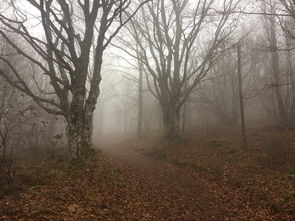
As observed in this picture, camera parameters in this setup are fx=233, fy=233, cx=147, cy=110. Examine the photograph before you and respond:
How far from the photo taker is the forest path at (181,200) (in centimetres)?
600

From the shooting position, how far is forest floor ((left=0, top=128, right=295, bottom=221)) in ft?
18.6

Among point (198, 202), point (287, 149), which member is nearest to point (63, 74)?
point (198, 202)

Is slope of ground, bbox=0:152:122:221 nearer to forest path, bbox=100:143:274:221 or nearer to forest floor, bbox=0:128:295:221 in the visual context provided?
forest floor, bbox=0:128:295:221

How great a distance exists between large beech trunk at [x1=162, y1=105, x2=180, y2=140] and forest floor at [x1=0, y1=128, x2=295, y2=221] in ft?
14.1

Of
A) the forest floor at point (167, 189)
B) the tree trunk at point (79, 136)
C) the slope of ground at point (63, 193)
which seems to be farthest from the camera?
the tree trunk at point (79, 136)

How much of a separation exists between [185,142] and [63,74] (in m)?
8.66

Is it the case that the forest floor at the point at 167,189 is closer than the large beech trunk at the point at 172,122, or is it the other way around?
the forest floor at the point at 167,189

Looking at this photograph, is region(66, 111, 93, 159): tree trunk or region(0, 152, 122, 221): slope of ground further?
region(66, 111, 93, 159): tree trunk

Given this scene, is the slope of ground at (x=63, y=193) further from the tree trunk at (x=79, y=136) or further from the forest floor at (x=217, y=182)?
the forest floor at (x=217, y=182)

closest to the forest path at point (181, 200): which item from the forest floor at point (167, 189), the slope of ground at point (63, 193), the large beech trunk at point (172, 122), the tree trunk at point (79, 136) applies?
the forest floor at point (167, 189)

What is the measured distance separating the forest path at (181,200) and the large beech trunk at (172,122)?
20.0 feet

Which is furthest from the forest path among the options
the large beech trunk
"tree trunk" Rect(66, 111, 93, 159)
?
the large beech trunk

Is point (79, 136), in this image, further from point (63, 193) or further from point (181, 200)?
point (181, 200)

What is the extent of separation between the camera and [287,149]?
419 inches
